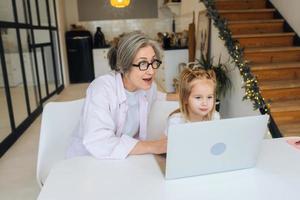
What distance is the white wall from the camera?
3.73 metres

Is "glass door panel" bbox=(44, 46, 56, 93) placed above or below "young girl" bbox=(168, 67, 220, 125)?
below

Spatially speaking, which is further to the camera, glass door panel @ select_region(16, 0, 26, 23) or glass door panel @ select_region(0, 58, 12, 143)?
glass door panel @ select_region(16, 0, 26, 23)

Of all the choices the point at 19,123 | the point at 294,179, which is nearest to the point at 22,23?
the point at 19,123

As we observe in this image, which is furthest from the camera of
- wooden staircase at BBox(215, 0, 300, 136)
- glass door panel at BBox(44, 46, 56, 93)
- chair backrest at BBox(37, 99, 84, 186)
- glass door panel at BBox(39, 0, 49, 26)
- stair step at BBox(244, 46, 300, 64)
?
glass door panel at BBox(44, 46, 56, 93)

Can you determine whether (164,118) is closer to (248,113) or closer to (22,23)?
(248,113)

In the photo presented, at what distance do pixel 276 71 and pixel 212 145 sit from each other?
9.87 ft

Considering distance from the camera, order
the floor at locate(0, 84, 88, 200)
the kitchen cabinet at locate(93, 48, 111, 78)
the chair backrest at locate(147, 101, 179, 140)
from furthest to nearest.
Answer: the kitchen cabinet at locate(93, 48, 111, 78)
the floor at locate(0, 84, 88, 200)
the chair backrest at locate(147, 101, 179, 140)

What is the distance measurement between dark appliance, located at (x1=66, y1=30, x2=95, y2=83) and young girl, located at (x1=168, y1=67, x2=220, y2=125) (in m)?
5.77

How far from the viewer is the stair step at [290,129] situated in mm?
2832

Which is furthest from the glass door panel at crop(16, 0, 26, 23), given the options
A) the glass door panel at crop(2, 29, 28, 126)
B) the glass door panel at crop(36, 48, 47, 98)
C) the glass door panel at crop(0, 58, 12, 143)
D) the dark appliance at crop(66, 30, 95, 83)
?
the dark appliance at crop(66, 30, 95, 83)

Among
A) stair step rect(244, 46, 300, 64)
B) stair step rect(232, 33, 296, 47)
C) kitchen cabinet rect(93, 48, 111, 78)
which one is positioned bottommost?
kitchen cabinet rect(93, 48, 111, 78)

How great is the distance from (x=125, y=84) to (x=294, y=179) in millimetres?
814

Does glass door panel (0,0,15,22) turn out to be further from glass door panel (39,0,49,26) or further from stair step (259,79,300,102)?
stair step (259,79,300,102)

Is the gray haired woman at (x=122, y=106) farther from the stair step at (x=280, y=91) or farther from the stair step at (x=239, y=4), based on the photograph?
the stair step at (x=239, y=4)
